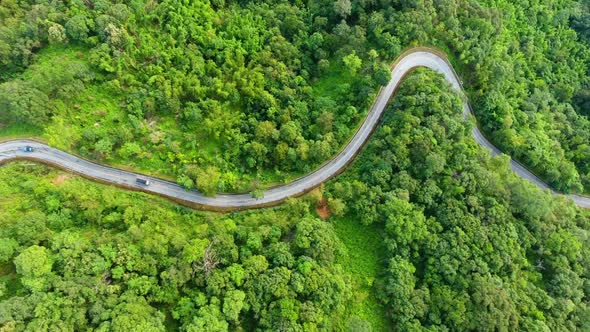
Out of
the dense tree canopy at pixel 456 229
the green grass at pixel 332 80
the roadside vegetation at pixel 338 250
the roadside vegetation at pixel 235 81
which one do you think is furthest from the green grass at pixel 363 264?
the green grass at pixel 332 80

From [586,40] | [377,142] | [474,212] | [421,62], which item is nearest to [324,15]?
[421,62]

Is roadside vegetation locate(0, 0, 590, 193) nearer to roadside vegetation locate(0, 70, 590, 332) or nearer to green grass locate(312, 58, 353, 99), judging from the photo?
green grass locate(312, 58, 353, 99)

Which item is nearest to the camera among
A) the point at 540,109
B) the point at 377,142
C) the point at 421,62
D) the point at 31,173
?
the point at 31,173

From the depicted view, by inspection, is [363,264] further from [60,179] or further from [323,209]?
[60,179]

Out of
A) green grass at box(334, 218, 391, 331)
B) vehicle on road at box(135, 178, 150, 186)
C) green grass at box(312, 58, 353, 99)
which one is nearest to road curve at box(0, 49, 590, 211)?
vehicle on road at box(135, 178, 150, 186)

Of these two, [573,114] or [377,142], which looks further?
[573,114]

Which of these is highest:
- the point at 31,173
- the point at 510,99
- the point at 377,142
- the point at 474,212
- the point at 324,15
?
the point at 324,15

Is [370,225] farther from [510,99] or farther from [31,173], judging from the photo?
[31,173]
